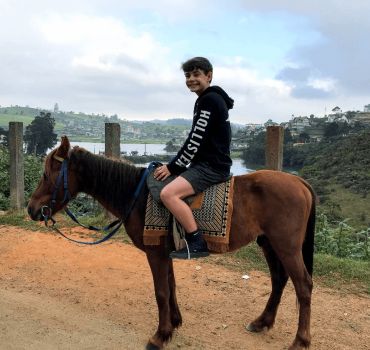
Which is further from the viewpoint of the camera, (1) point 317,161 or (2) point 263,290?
(1) point 317,161

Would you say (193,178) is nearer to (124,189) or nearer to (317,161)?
(124,189)

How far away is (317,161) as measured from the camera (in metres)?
19.7

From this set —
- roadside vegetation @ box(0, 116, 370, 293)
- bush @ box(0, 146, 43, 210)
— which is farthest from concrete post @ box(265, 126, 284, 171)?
bush @ box(0, 146, 43, 210)

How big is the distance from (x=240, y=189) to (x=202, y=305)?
167cm

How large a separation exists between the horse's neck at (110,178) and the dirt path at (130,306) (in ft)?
4.17

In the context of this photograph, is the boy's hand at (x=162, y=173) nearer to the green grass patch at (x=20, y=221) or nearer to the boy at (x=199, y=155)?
the boy at (x=199, y=155)

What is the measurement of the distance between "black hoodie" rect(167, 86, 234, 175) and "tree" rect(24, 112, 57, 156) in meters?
9.74

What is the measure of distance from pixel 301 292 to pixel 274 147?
2792 mm

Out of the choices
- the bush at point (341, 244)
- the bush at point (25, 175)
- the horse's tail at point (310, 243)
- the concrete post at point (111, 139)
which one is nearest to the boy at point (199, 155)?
the horse's tail at point (310, 243)

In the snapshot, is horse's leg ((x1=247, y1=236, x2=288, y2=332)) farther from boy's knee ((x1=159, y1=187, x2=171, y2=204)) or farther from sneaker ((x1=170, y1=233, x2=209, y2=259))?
boy's knee ((x1=159, y1=187, x2=171, y2=204))

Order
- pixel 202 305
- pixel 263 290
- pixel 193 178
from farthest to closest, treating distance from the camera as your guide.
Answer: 1. pixel 263 290
2. pixel 202 305
3. pixel 193 178

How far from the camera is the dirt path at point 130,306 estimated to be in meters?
3.75

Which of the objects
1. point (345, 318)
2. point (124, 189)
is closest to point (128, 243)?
point (124, 189)

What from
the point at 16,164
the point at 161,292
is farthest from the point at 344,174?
the point at 161,292
